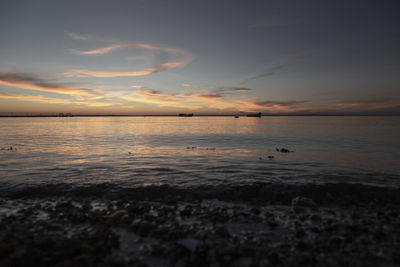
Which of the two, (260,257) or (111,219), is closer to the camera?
(260,257)

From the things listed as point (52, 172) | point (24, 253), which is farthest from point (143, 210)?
point (52, 172)

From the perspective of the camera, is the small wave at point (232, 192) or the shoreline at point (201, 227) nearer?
the shoreline at point (201, 227)

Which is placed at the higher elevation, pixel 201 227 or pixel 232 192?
pixel 201 227

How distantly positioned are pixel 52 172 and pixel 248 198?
48.7 ft

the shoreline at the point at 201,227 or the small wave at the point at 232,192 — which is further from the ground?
the shoreline at the point at 201,227

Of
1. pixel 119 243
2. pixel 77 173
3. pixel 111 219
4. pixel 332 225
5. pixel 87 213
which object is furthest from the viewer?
pixel 77 173

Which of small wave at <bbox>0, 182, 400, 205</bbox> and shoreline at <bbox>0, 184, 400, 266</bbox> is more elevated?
shoreline at <bbox>0, 184, 400, 266</bbox>

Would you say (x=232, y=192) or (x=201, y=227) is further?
(x=232, y=192)

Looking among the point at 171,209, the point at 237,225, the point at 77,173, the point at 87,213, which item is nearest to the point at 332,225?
the point at 237,225

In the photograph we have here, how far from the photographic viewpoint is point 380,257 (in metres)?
5.09

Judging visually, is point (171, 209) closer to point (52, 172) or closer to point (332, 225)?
point (332, 225)

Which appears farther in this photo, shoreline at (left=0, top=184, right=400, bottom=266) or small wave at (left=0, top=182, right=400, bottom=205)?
small wave at (left=0, top=182, right=400, bottom=205)

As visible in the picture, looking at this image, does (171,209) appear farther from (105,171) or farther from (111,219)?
(105,171)

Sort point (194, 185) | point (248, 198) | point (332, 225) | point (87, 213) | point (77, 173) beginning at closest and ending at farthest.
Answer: point (332, 225) < point (87, 213) < point (248, 198) < point (194, 185) < point (77, 173)
